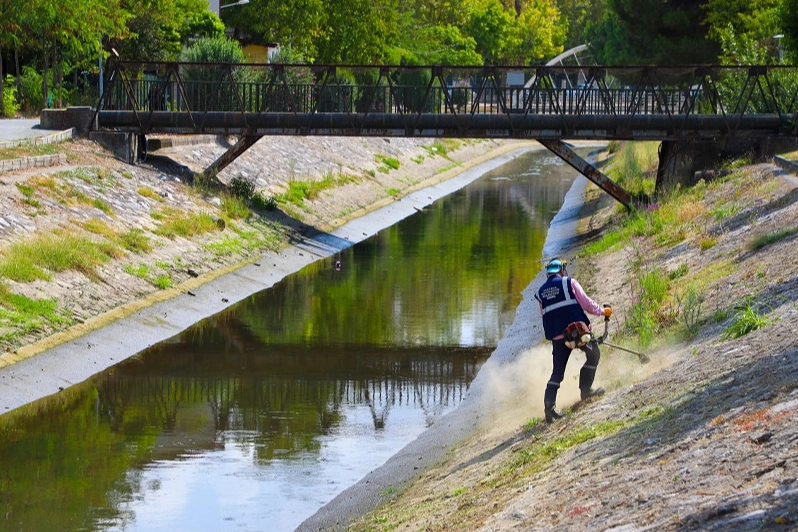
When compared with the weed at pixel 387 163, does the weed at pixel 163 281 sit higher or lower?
higher

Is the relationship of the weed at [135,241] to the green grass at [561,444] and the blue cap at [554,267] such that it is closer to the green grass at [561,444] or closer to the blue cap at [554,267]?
the blue cap at [554,267]

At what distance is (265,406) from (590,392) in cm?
638

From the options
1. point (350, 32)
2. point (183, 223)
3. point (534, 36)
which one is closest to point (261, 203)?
point (183, 223)

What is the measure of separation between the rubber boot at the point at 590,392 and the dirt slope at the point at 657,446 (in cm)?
19

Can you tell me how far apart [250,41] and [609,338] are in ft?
194

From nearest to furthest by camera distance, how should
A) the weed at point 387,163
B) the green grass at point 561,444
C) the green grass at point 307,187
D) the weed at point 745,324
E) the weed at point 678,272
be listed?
the green grass at point 561,444 → the weed at point 745,324 → the weed at point 678,272 → the green grass at point 307,187 → the weed at point 387,163

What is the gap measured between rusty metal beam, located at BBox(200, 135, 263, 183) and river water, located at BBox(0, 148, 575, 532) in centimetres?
657

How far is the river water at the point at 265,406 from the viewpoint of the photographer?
1580 cm

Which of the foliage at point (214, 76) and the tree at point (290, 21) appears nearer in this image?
the foliage at point (214, 76)

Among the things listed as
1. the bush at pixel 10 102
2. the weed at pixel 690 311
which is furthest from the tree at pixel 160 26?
the weed at pixel 690 311

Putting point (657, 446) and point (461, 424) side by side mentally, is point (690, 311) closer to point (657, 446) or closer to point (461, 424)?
point (461, 424)

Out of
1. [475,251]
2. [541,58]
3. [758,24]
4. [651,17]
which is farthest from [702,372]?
[541,58]

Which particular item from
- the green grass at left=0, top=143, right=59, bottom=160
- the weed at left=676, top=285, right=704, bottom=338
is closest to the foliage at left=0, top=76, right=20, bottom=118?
the green grass at left=0, top=143, right=59, bottom=160

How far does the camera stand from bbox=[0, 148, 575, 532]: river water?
15805 mm
